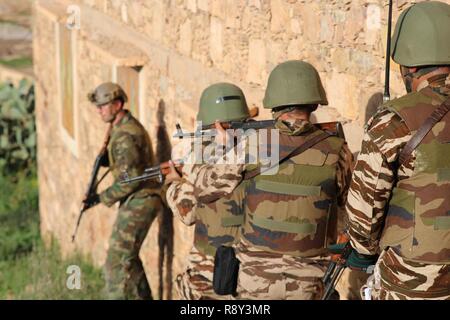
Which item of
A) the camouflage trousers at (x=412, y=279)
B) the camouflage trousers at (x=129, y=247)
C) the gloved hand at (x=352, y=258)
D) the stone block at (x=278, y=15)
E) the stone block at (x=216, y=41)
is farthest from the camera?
the camouflage trousers at (x=129, y=247)

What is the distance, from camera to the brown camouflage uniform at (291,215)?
3.69 meters

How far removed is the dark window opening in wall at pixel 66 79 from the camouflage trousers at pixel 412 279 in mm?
6515

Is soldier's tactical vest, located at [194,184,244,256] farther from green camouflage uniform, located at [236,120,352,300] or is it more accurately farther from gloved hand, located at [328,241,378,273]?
gloved hand, located at [328,241,378,273]

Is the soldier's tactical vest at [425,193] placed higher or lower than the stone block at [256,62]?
lower

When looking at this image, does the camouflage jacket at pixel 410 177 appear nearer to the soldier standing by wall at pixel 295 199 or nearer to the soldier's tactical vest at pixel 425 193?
the soldier's tactical vest at pixel 425 193

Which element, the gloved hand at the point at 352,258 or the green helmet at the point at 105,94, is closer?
the gloved hand at the point at 352,258

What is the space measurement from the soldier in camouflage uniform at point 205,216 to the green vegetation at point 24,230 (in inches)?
120

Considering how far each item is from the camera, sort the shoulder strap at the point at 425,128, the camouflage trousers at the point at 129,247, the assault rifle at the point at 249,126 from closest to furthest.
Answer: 1. the shoulder strap at the point at 425,128
2. the assault rifle at the point at 249,126
3. the camouflage trousers at the point at 129,247

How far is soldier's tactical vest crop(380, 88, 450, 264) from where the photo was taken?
117 inches

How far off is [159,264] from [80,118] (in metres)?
2.62

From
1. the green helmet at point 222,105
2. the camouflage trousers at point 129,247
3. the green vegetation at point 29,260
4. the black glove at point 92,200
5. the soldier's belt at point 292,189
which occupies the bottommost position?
the green vegetation at point 29,260

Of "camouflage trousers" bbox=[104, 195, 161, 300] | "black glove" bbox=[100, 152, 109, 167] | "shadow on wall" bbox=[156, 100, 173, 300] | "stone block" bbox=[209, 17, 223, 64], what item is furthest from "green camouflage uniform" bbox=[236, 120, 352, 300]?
"black glove" bbox=[100, 152, 109, 167]

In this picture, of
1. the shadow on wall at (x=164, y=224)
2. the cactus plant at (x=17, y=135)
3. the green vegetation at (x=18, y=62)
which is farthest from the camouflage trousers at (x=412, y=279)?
the green vegetation at (x=18, y=62)

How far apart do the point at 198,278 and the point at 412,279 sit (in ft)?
4.88
